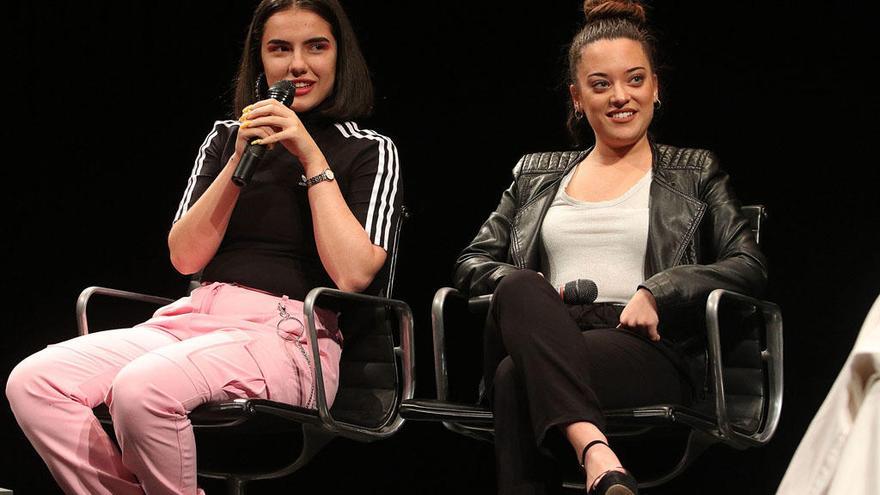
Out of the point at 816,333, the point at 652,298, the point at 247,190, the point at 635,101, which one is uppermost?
the point at 635,101

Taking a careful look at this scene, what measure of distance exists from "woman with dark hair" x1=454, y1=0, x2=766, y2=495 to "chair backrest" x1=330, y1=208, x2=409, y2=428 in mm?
220

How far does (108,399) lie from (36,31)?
5.46 ft

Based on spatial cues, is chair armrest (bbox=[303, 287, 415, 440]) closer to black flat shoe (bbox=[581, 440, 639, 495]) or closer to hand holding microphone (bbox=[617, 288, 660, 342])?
hand holding microphone (bbox=[617, 288, 660, 342])

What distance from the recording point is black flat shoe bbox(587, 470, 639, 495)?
5.62 feet

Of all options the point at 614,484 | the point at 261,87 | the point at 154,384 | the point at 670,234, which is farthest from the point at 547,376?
the point at 261,87

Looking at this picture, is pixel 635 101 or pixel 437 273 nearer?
pixel 635 101

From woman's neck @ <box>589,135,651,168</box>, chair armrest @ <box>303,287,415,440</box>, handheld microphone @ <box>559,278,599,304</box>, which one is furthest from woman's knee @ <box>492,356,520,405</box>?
woman's neck @ <box>589,135,651,168</box>

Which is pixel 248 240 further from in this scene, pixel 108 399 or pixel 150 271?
pixel 150 271

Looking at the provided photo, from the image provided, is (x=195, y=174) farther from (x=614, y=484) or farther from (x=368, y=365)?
(x=614, y=484)

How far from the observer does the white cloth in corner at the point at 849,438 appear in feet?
3.14

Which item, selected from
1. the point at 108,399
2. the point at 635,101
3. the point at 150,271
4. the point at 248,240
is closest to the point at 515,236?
the point at 635,101

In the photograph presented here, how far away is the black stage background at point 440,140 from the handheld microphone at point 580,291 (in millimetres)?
600

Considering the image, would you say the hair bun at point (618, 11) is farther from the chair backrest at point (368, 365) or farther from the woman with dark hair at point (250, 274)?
the chair backrest at point (368, 365)

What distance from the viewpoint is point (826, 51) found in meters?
2.68
